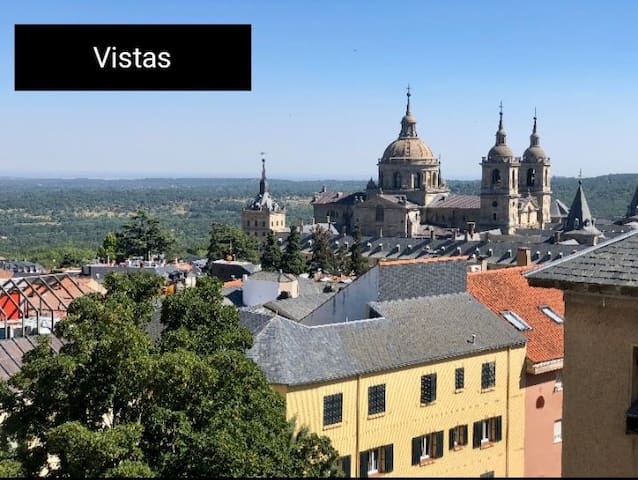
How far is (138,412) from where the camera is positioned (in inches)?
521

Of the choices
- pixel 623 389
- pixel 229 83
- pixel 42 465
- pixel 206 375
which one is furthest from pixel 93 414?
pixel 623 389

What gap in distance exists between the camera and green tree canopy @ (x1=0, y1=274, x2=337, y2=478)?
1197 centimetres

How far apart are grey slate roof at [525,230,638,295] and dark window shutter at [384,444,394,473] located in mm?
11346

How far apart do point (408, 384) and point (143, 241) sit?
240ft

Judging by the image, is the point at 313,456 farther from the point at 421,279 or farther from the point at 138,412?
the point at 421,279

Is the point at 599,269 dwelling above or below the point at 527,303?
above

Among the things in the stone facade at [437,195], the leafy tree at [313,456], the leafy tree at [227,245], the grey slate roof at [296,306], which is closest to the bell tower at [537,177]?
the stone facade at [437,195]

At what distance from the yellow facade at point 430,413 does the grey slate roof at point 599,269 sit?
978 centimetres

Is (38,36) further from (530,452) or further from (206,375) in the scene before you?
(530,452)

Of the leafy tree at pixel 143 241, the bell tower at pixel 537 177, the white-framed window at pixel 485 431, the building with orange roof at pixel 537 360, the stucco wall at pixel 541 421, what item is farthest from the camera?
the bell tower at pixel 537 177

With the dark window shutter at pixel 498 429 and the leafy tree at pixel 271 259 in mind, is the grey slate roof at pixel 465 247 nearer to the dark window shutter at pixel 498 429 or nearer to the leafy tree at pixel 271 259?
the leafy tree at pixel 271 259

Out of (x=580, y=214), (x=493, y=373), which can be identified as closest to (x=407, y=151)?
(x=580, y=214)

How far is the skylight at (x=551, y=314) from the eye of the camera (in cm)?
2758

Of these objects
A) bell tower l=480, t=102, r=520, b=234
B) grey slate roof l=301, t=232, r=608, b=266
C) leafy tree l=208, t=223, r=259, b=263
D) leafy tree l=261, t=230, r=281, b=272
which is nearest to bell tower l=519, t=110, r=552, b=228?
bell tower l=480, t=102, r=520, b=234
